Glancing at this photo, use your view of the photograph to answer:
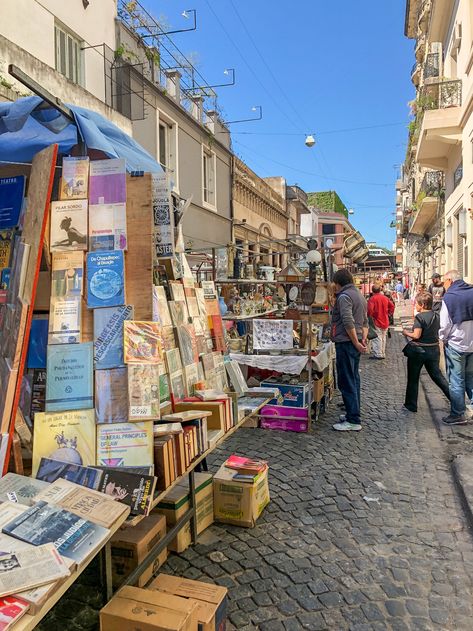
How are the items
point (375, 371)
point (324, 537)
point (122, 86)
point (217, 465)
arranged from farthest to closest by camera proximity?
point (122, 86)
point (375, 371)
point (217, 465)
point (324, 537)

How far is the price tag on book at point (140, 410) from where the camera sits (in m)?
2.43

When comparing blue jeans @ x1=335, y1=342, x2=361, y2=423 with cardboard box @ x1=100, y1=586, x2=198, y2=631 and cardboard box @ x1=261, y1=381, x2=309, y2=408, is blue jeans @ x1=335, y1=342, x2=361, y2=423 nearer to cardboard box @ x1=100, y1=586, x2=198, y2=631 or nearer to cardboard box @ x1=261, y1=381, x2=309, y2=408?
cardboard box @ x1=261, y1=381, x2=309, y2=408

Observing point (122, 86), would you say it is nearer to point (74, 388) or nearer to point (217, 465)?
point (217, 465)

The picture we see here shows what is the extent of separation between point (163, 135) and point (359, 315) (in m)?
11.1

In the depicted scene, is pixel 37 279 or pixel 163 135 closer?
pixel 37 279

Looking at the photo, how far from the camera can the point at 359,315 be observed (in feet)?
19.1

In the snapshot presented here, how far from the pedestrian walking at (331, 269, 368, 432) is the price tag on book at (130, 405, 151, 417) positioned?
11.8ft

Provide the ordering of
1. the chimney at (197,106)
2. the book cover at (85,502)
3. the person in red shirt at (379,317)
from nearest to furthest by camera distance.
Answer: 1. the book cover at (85,502)
2. the person in red shirt at (379,317)
3. the chimney at (197,106)

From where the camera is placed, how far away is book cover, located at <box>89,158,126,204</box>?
2.72m

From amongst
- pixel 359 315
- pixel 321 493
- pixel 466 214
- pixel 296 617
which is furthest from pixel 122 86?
pixel 296 617

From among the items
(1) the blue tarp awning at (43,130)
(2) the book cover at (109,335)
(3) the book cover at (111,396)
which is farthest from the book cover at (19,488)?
(1) the blue tarp awning at (43,130)

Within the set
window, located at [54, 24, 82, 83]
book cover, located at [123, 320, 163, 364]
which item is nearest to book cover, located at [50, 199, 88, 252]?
book cover, located at [123, 320, 163, 364]

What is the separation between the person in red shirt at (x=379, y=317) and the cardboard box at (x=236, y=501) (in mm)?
7938

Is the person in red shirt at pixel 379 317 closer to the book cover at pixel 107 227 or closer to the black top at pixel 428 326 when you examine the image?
the black top at pixel 428 326
